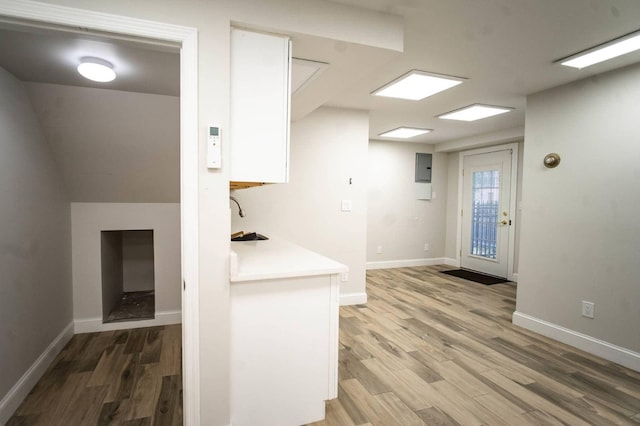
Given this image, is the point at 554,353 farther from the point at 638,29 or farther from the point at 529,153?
the point at 638,29

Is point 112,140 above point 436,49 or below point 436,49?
below

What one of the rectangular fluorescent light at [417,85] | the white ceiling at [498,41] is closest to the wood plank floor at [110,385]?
the white ceiling at [498,41]

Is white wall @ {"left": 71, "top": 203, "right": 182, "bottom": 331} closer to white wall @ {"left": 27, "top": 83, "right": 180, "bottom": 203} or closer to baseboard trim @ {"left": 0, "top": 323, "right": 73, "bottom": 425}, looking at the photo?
white wall @ {"left": 27, "top": 83, "right": 180, "bottom": 203}

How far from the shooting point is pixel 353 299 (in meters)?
4.02

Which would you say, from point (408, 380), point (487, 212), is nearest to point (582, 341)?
point (408, 380)

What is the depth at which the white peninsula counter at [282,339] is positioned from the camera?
171 centimetres

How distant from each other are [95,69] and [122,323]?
7.78ft

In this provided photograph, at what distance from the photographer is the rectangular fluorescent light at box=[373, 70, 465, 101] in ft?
9.30

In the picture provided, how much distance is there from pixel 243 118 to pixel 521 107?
3.50 meters

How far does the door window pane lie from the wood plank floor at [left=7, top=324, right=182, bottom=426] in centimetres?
503

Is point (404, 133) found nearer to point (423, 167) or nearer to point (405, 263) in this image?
point (423, 167)

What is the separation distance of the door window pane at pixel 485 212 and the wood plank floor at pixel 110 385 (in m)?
5.03

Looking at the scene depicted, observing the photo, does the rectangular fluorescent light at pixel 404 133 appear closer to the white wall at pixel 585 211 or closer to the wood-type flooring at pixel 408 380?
Answer: the white wall at pixel 585 211

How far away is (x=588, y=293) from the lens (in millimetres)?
2867
